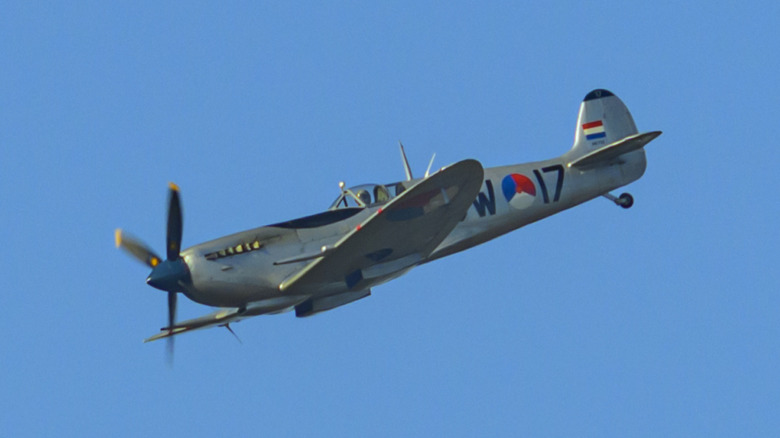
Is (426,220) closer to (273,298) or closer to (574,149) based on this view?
(273,298)

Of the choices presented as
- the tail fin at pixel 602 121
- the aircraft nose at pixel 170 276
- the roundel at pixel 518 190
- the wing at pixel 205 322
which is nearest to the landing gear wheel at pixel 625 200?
the tail fin at pixel 602 121

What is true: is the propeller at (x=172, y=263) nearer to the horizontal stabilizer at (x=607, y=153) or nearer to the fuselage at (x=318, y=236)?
Result: the fuselage at (x=318, y=236)

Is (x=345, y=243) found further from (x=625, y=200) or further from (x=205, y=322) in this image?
(x=625, y=200)

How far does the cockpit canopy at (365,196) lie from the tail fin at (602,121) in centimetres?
450

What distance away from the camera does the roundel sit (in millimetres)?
20172

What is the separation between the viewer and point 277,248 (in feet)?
60.0

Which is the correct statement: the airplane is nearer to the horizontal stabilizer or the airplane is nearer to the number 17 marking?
the number 17 marking

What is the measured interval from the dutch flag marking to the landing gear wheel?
1142 mm

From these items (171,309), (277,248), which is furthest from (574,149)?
(171,309)

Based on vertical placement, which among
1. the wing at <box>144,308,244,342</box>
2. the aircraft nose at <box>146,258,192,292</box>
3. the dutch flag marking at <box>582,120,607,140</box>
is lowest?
the wing at <box>144,308,244,342</box>

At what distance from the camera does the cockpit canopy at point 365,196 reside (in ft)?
61.6

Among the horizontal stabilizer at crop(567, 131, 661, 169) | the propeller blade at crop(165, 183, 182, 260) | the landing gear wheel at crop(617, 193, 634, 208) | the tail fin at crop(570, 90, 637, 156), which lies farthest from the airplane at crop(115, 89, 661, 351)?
the tail fin at crop(570, 90, 637, 156)

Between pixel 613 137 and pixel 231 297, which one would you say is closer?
pixel 231 297

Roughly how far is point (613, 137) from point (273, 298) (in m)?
7.03
